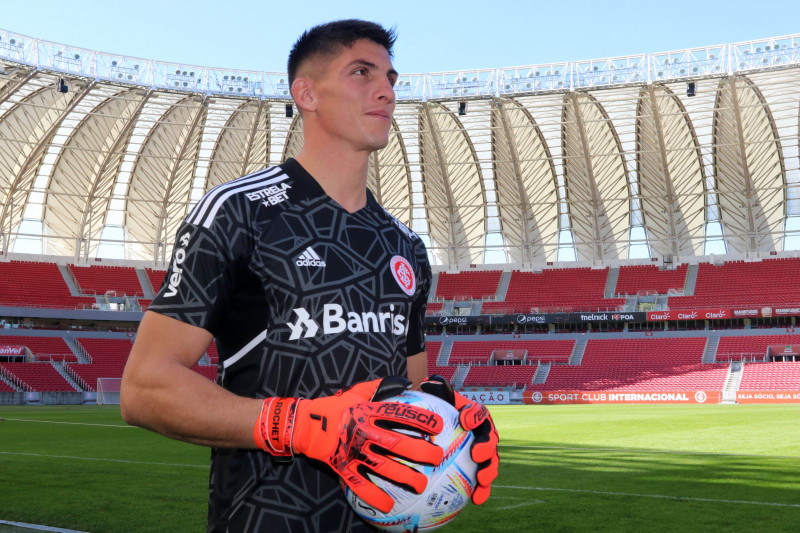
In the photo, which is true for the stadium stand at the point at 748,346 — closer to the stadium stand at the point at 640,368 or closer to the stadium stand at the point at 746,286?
the stadium stand at the point at 640,368

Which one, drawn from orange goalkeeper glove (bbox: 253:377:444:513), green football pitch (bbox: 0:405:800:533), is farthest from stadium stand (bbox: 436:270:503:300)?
orange goalkeeper glove (bbox: 253:377:444:513)

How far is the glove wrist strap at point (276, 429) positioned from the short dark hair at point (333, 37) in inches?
57.0

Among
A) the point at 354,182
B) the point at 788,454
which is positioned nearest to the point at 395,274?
the point at 354,182

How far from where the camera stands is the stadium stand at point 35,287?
5466 cm

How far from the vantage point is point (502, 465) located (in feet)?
52.0

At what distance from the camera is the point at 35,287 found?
5606 centimetres

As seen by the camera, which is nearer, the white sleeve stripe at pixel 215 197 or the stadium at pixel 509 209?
the white sleeve stripe at pixel 215 197

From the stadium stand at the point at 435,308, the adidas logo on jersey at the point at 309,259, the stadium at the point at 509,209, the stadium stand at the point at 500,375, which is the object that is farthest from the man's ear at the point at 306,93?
the stadium stand at the point at 435,308

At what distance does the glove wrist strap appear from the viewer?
97.9 inches

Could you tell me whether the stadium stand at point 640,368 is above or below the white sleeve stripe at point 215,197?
below

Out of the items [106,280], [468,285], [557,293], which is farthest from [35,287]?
[557,293]

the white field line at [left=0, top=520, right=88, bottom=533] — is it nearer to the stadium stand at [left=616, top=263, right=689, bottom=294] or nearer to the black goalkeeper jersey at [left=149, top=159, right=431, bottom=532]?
the black goalkeeper jersey at [left=149, top=159, right=431, bottom=532]

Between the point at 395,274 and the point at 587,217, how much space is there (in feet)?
188

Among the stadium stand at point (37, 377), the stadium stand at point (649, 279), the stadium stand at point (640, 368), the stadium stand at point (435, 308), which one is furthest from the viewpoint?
the stadium stand at point (435, 308)
